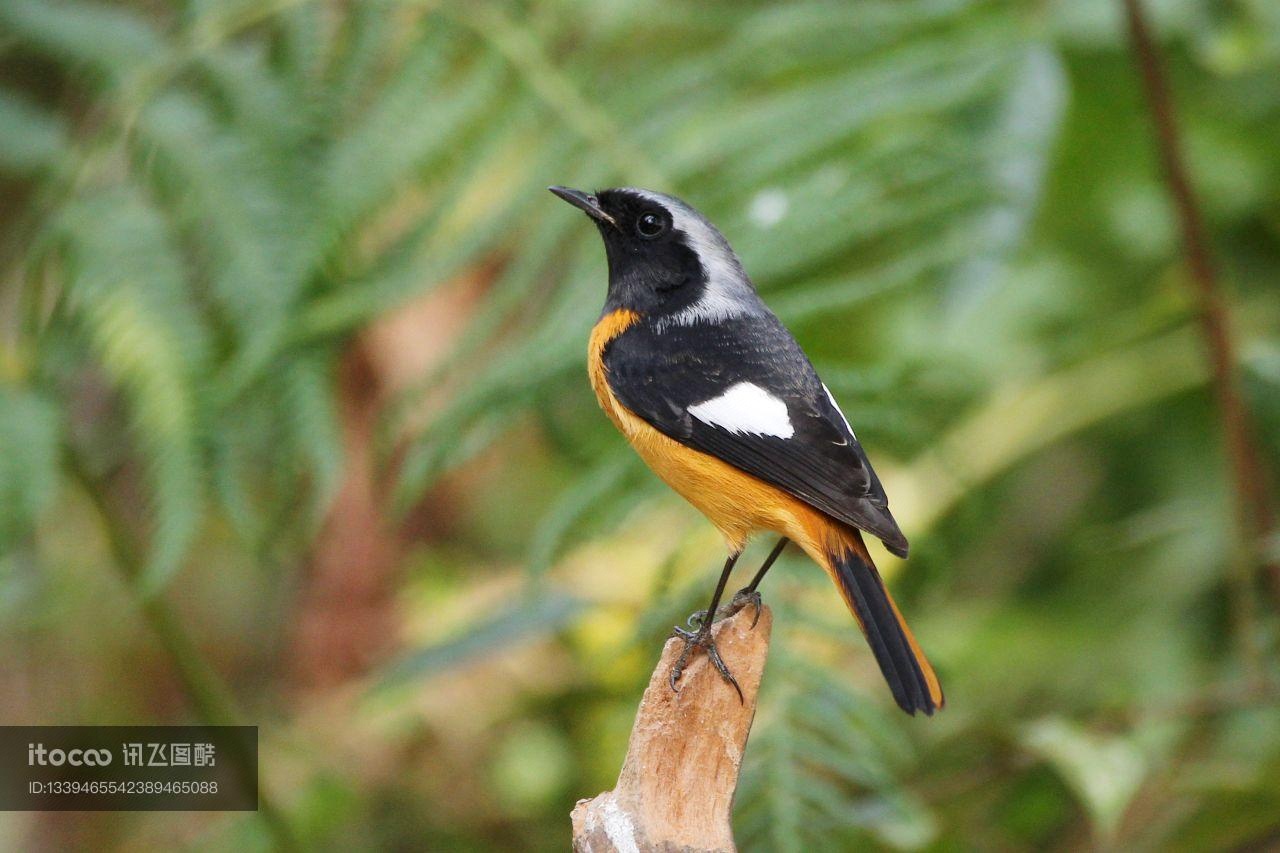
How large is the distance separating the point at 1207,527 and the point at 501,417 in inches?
92.2

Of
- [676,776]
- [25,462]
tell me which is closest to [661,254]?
[676,776]

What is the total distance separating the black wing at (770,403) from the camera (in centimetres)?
217

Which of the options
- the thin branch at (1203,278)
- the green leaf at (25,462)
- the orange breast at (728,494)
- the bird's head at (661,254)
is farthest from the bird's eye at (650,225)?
the green leaf at (25,462)

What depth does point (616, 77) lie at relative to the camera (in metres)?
3.93

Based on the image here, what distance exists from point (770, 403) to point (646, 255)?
1.75 feet

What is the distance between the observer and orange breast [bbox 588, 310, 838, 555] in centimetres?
224

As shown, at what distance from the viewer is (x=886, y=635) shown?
6.54 ft

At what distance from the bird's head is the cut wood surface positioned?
88cm

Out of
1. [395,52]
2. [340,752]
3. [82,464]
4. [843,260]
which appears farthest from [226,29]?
[340,752]

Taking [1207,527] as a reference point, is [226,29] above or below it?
above

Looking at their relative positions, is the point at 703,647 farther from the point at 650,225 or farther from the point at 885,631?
the point at 650,225

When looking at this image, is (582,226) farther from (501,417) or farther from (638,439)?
(638,439)

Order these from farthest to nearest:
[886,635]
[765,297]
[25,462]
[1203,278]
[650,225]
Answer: [765,297]
[1203,278]
[25,462]
[650,225]
[886,635]

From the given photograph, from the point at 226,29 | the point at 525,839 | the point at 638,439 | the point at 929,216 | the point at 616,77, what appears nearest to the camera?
the point at 638,439
